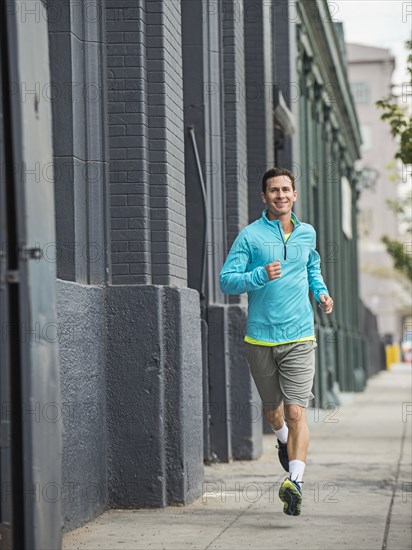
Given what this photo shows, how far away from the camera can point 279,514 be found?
8.92 m

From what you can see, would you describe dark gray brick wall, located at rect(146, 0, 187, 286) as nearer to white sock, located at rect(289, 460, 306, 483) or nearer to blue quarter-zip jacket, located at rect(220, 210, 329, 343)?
blue quarter-zip jacket, located at rect(220, 210, 329, 343)

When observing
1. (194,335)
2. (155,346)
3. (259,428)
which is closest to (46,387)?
(155,346)

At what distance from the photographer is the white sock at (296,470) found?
8.11m

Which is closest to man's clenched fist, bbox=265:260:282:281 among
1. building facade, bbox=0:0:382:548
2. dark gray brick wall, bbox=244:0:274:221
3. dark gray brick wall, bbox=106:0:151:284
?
building facade, bbox=0:0:382:548

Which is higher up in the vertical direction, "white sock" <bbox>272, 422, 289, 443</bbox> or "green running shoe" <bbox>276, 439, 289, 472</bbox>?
"white sock" <bbox>272, 422, 289, 443</bbox>

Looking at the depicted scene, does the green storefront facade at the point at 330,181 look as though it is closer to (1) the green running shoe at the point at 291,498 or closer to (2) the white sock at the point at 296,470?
(2) the white sock at the point at 296,470

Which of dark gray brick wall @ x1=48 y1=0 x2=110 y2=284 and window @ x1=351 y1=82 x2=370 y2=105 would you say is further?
window @ x1=351 y1=82 x2=370 y2=105

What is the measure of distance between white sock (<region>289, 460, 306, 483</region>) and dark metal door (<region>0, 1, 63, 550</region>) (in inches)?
156

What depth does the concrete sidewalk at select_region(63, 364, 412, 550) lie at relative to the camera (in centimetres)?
769

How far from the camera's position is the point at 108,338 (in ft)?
29.6

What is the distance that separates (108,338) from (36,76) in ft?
16.2

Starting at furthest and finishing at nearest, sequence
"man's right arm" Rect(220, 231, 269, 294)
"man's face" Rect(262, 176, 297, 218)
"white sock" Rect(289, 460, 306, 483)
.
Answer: "man's face" Rect(262, 176, 297, 218)
"white sock" Rect(289, 460, 306, 483)
"man's right arm" Rect(220, 231, 269, 294)

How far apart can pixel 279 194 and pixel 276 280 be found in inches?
20.8

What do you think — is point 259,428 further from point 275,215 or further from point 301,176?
point 301,176
